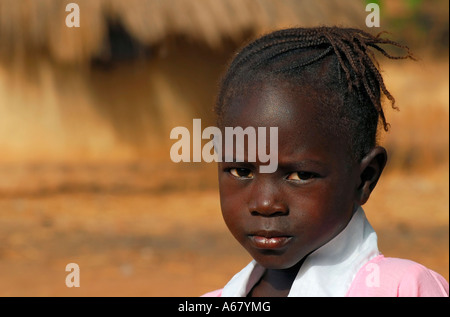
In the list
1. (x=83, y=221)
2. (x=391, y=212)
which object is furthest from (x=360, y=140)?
(x=391, y=212)

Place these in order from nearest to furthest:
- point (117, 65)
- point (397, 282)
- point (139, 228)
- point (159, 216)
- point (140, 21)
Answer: point (397, 282)
point (139, 228)
point (140, 21)
point (159, 216)
point (117, 65)

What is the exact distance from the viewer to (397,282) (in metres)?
1.56

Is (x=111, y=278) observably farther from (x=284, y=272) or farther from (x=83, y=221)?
(x=284, y=272)

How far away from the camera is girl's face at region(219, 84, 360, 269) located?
1.65 metres

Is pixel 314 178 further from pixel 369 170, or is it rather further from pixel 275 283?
pixel 275 283

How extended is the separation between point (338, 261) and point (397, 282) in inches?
6.7

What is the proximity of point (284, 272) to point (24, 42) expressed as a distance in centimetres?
790

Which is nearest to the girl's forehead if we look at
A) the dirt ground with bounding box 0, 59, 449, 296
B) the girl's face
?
the girl's face

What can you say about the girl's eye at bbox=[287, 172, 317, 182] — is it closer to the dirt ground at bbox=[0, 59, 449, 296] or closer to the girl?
the girl

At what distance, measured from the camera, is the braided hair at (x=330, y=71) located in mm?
1723

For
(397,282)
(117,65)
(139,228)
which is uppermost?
(117,65)

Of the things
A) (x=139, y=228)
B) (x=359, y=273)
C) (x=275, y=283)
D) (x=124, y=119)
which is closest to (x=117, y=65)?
(x=124, y=119)

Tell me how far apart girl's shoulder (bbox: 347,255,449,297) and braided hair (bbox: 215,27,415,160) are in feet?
0.97

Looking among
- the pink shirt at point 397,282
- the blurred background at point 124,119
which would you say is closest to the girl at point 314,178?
the pink shirt at point 397,282
